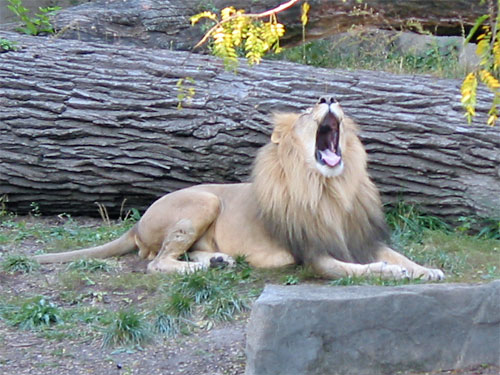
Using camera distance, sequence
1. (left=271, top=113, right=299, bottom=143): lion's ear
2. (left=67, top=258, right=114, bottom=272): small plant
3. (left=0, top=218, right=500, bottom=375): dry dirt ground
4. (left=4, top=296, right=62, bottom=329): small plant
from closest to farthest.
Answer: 1. (left=0, top=218, right=500, bottom=375): dry dirt ground
2. (left=4, top=296, right=62, bottom=329): small plant
3. (left=271, top=113, right=299, bottom=143): lion's ear
4. (left=67, top=258, right=114, bottom=272): small plant

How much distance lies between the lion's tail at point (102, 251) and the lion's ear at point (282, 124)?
1286 millimetres

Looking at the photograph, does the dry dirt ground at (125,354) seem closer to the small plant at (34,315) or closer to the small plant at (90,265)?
the small plant at (34,315)

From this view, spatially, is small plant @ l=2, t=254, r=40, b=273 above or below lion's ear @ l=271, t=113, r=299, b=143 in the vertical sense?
below

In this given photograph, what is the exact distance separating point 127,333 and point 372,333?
1.45m

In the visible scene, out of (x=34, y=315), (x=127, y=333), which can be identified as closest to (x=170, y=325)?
(x=127, y=333)

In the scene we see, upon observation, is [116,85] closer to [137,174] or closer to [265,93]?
[137,174]

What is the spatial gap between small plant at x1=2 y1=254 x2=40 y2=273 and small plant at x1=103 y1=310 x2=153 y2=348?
4.73ft

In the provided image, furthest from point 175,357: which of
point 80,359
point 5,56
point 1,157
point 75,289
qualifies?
point 5,56

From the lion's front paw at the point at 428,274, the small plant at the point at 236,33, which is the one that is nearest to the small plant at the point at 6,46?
the lion's front paw at the point at 428,274

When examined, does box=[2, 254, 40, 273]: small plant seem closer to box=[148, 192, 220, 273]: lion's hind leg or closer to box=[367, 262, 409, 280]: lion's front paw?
box=[148, 192, 220, 273]: lion's hind leg

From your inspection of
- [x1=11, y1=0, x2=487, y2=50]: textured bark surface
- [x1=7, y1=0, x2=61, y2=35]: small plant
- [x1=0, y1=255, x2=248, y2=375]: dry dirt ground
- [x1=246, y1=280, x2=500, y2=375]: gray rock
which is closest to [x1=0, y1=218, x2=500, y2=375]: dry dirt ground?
[x1=0, y1=255, x2=248, y2=375]: dry dirt ground

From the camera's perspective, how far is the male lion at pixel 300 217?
5898mm

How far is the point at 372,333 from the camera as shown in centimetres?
416

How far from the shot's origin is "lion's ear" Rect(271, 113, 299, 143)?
20.1 feet
